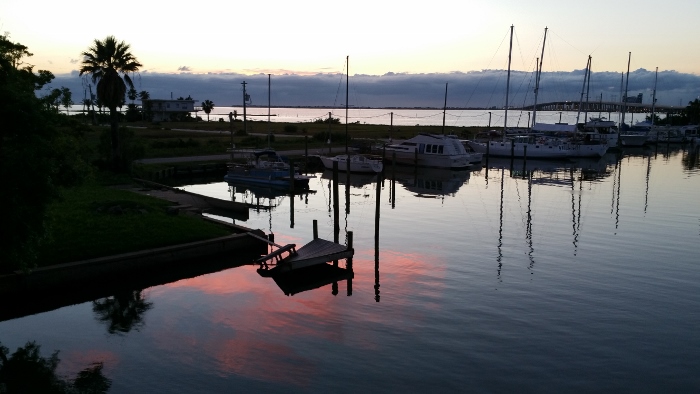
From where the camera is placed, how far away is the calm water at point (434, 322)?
13.9 meters

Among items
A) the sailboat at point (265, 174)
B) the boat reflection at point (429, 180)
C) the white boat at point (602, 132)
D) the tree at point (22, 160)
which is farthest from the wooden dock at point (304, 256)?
the white boat at point (602, 132)

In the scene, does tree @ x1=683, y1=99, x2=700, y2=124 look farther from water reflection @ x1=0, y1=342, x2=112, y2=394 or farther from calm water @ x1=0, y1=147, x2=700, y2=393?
water reflection @ x1=0, y1=342, x2=112, y2=394

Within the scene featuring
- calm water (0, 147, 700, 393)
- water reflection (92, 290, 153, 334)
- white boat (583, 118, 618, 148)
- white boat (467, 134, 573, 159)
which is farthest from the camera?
white boat (583, 118, 618, 148)

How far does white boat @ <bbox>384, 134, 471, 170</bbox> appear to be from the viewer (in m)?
61.3

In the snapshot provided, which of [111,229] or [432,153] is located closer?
[111,229]

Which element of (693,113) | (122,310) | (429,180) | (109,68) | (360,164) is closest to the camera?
(122,310)

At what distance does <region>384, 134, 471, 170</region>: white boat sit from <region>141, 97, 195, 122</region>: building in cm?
7750

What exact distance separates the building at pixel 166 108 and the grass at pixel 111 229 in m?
103

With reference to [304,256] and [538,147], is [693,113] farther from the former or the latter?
[304,256]

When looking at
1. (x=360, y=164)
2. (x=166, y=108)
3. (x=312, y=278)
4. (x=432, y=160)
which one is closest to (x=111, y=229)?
(x=312, y=278)

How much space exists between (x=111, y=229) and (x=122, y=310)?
→ 17.6ft

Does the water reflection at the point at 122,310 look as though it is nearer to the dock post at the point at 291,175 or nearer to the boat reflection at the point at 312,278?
the boat reflection at the point at 312,278

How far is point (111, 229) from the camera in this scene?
74.1 feet

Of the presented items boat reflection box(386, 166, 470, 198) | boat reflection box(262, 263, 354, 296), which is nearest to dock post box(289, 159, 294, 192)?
boat reflection box(386, 166, 470, 198)
